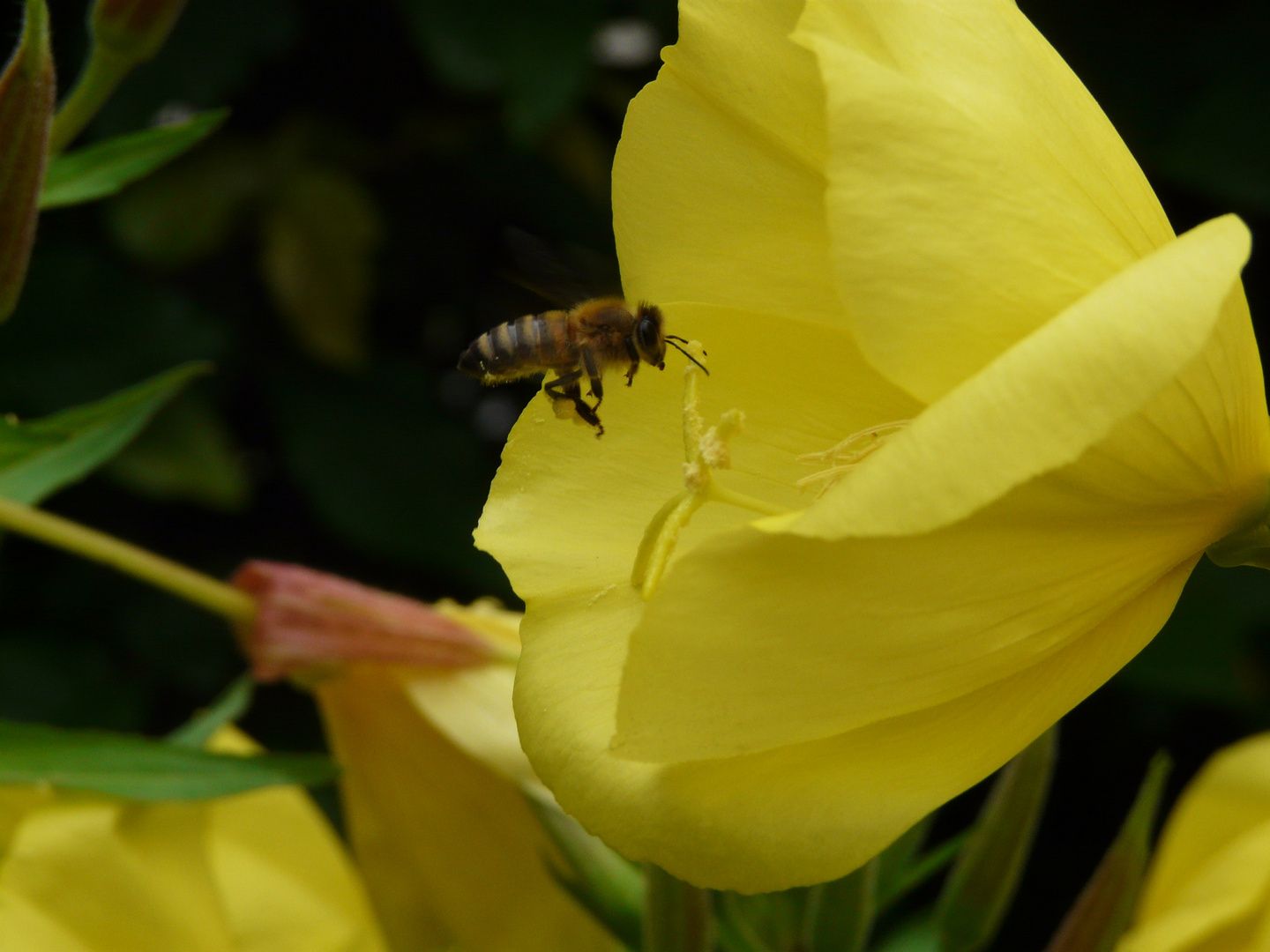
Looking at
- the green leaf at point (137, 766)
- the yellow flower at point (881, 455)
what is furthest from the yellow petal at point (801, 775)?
the green leaf at point (137, 766)

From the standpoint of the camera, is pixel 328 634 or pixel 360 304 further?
pixel 360 304

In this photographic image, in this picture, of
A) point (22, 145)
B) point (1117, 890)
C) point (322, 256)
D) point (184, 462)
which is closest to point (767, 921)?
point (1117, 890)

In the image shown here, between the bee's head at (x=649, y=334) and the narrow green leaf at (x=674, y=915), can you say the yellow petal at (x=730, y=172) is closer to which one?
the bee's head at (x=649, y=334)

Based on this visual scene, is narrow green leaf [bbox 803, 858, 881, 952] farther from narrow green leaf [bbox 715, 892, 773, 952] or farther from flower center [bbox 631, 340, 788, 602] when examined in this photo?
flower center [bbox 631, 340, 788, 602]

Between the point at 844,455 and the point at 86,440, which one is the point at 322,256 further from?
the point at 844,455

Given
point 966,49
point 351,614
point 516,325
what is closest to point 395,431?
point 516,325

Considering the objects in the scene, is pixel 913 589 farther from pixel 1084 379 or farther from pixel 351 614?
pixel 351 614

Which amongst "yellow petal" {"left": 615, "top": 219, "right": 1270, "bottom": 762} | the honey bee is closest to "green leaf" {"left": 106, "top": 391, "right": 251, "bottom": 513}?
the honey bee
